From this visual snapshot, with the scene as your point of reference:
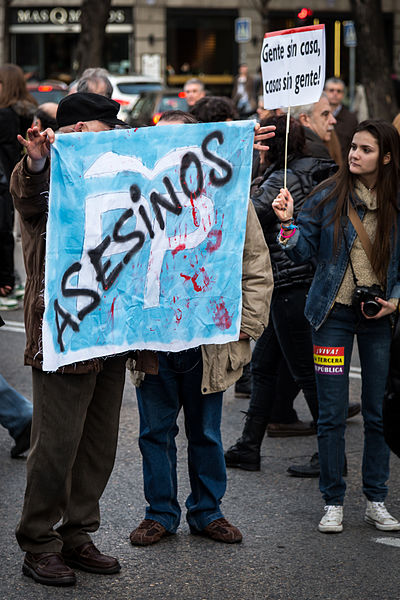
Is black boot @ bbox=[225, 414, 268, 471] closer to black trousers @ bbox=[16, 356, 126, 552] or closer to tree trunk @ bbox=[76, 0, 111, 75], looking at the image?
black trousers @ bbox=[16, 356, 126, 552]

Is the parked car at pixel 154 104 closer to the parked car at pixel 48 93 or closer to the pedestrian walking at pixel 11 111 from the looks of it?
the parked car at pixel 48 93

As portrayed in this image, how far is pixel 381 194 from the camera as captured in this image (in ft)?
15.2

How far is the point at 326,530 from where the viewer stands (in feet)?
15.3

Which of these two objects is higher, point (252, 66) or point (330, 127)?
point (252, 66)

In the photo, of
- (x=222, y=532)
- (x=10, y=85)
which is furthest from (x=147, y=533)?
(x=10, y=85)

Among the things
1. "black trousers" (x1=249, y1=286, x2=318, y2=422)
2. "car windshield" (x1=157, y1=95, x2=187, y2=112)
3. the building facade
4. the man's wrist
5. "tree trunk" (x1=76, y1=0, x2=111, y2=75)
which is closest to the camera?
the man's wrist

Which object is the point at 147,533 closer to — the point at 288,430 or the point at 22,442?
the point at 22,442

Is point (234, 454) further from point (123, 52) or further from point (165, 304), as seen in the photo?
point (123, 52)

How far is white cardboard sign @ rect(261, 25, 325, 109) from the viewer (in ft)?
15.4

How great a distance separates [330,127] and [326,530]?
3219 mm

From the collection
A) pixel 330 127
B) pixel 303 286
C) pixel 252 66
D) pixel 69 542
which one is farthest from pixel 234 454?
pixel 252 66

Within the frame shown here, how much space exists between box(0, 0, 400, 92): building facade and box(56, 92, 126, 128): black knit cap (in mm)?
30816

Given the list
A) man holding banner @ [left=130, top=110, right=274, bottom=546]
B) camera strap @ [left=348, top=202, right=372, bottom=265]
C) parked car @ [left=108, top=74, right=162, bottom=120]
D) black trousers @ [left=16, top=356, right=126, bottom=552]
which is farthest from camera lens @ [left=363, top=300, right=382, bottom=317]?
parked car @ [left=108, top=74, right=162, bottom=120]

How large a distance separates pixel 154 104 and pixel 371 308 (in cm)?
1622
